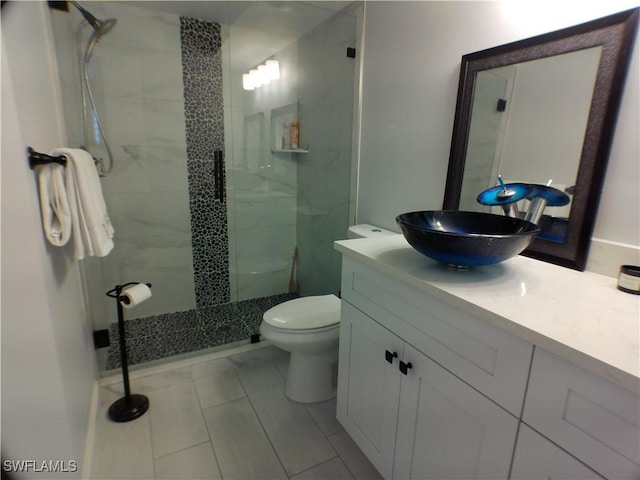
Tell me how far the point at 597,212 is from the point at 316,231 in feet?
6.12

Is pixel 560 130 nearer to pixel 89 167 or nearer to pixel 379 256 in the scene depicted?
pixel 379 256

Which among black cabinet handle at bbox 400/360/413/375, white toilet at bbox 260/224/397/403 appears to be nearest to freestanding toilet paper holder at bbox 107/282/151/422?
white toilet at bbox 260/224/397/403

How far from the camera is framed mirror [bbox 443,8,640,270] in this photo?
1.01 meters

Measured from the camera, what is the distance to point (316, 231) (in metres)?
2.70

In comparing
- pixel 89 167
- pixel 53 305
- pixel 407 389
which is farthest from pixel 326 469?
pixel 89 167

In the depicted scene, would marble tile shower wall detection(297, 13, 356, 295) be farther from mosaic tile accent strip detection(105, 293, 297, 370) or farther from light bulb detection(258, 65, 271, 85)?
mosaic tile accent strip detection(105, 293, 297, 370)

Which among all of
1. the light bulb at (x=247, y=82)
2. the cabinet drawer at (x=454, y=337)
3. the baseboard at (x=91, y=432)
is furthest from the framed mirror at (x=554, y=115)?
the baseboard at (x=91, y=432)

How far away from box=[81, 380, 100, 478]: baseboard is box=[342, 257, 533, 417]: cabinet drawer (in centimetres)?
130

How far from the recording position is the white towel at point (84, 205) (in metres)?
1.18

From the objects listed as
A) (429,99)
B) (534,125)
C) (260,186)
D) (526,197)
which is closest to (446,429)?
(526,197)

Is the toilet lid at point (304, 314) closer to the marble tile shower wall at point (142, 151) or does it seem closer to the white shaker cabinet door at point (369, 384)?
the white shaker cabinet door at point (369, 384)

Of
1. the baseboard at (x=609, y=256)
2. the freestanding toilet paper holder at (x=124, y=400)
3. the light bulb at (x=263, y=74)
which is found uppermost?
the light bulb at (x=263, y=74)

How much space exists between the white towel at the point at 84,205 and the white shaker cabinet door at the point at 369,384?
1000 millimetres

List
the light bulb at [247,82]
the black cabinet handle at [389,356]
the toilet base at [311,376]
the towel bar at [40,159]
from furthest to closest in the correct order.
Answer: the light bulb at [247,82] < the toilet base at [311,376] < the black cabinet handle at [389,356] < the towel bar at [40,159]
